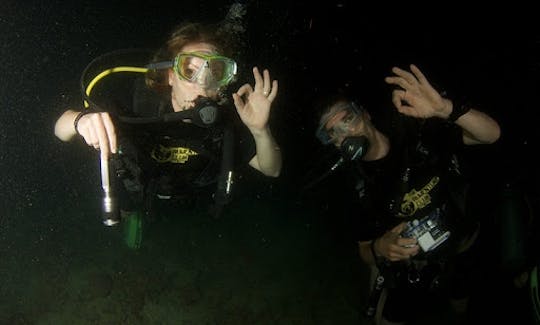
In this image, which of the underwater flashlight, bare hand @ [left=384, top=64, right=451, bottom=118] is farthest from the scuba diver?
bare hand @ [left=384, top=64, right=451, bottom=118]

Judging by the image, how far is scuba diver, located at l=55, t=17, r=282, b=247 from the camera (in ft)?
8.77

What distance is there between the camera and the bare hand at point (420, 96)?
2477mm

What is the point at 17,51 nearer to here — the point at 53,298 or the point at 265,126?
the point at 53,298

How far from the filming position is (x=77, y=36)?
1049 inches

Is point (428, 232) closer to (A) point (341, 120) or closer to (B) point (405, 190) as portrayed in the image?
(B) point (405, 190)

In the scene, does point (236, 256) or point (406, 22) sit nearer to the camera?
point (236, 256)

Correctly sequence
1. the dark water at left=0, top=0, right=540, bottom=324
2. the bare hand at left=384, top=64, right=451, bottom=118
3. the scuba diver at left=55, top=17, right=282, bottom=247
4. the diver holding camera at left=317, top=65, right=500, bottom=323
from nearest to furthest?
the bare hand at left=384, top=64, right=451, bottom=118 → the scuba diver at left=55, top=17, right=282, bottom=247 → the diver holding camera at left=317, top=65, right=500, bottom=323 → the dark water at left=0, top=0, right=540, bottom=324

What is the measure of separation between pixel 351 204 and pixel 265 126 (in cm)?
108

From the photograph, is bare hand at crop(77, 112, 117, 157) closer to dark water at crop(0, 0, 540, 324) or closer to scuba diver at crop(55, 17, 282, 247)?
scuba diver at crop(55, 17, 282, 247)

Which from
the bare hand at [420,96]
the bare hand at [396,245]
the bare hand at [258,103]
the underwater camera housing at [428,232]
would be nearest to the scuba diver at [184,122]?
the bare hand at [258,103]

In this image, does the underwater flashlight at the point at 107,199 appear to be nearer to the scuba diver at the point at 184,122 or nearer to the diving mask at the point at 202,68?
the scuba diver at the point at 184,122

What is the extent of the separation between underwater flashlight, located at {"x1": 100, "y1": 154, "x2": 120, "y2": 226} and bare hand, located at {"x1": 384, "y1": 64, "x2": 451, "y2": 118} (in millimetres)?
1921

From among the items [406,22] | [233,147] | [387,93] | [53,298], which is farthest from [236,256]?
[406,22]

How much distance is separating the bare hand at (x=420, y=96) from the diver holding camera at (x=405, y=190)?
447 millimetres
